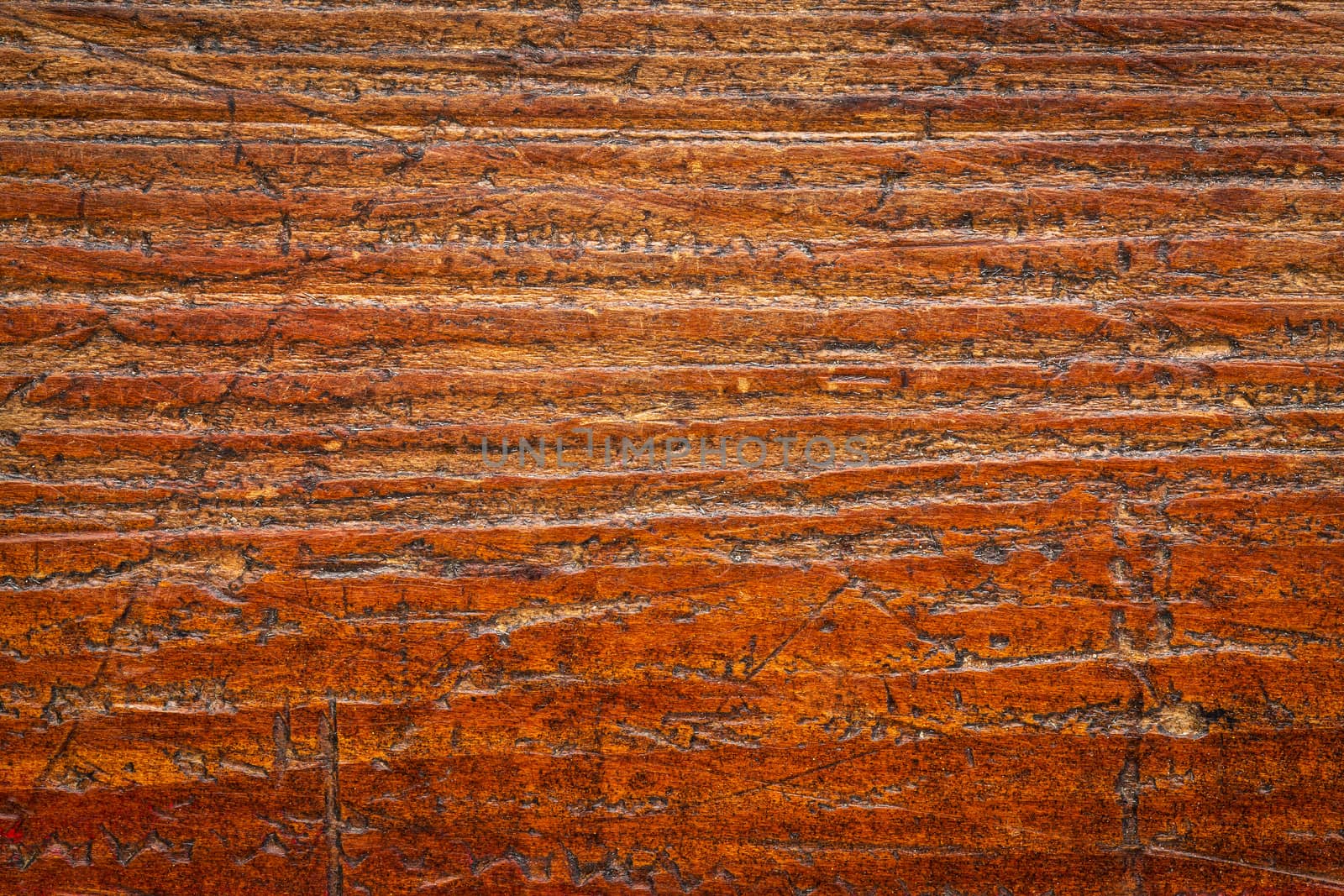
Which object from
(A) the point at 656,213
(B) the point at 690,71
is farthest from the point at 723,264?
(B) the point at 690,71

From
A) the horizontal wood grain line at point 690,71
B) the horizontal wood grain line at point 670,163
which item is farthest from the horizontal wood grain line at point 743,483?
the horizontal wood grain line at point 690,71

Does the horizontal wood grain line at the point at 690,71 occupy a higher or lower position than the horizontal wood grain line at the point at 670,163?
higher

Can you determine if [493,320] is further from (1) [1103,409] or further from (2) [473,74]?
(1) [1103,409]

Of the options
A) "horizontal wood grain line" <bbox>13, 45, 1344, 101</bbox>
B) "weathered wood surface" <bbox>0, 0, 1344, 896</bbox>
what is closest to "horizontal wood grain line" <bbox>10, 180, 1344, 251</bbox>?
"weathered wood surface" <bbox>0, 0, 1344, 896</bbox>

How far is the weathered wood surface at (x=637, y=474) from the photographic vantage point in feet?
3.00

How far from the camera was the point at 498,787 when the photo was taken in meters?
0.92

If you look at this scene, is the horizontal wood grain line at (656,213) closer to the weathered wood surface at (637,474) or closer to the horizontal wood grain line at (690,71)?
the weathered wood surface at (637,474)

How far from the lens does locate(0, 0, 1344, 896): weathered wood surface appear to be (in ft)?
3.00

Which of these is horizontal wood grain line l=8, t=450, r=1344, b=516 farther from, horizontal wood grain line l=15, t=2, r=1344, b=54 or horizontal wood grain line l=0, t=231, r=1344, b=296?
horizontal wood grain line l=15, t=2, r=1344, b=54

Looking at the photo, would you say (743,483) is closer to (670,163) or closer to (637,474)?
(637,474)

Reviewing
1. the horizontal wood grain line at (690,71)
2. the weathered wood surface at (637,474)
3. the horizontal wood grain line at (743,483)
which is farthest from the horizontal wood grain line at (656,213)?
the horizontal wood grain line at (743,483)

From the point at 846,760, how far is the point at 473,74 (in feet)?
2.89

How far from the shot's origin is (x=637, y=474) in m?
0.94

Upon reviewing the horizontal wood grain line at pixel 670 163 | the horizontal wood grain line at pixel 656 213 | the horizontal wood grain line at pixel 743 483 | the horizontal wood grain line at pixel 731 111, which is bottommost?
the horizontal wood grain line at pixel 743 483
